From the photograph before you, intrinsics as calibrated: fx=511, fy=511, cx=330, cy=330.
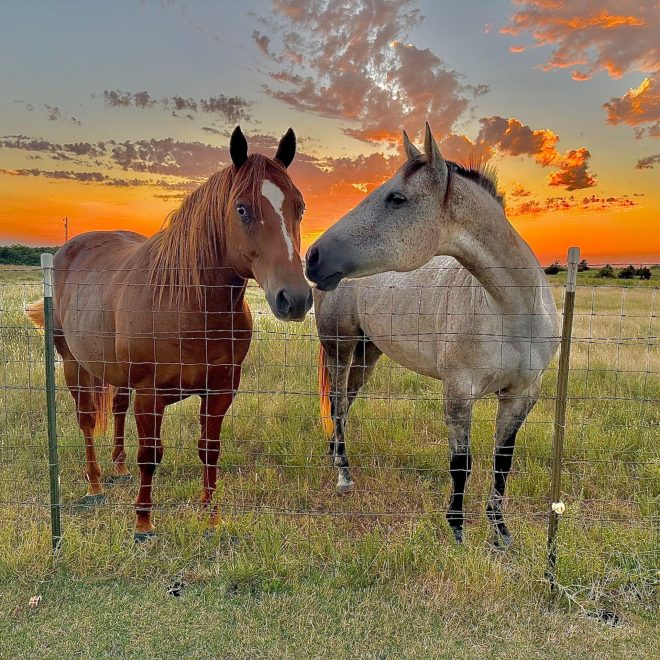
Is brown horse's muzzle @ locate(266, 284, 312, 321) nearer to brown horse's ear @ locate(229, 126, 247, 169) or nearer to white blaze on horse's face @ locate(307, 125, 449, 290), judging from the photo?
white blaze on horse's face @ locate(307, 125, 449, 290)

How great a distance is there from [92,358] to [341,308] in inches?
80.4

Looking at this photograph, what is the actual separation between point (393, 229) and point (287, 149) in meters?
0.91

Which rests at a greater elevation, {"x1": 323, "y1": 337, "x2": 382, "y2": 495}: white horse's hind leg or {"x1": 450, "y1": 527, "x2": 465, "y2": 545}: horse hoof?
{"x1": 323, "y1": 337, "x2": 382, "y2": 495}: white horse's hind leg

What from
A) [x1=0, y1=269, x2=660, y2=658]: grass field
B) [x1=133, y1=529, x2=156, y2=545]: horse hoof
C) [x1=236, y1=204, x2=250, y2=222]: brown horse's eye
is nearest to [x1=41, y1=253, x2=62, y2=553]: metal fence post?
[x1=0, y1=269, x2=660, y2=658]: grass field

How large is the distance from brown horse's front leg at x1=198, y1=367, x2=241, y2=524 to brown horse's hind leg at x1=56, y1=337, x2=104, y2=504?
1.05 m

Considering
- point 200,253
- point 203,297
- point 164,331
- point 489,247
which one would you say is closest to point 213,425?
point 164,331

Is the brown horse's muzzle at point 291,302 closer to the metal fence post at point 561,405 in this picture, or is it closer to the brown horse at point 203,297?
the brown horse at point 203,297

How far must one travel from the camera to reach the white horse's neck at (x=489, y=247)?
2.85 m

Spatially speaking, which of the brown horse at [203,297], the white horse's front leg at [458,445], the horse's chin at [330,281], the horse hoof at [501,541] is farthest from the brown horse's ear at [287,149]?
the horse hoof at [501,541]

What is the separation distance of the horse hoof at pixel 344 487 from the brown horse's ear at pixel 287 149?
8.14 feet

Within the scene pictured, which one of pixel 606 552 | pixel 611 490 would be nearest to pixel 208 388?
pixel 606 552

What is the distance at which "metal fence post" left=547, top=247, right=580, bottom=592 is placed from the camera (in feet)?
8.95

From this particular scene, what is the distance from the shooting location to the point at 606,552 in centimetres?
295

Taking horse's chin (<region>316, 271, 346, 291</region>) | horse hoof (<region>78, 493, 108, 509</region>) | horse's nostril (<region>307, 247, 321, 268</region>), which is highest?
horse's nostril (<region>307, 247, 321, 268</region>)
